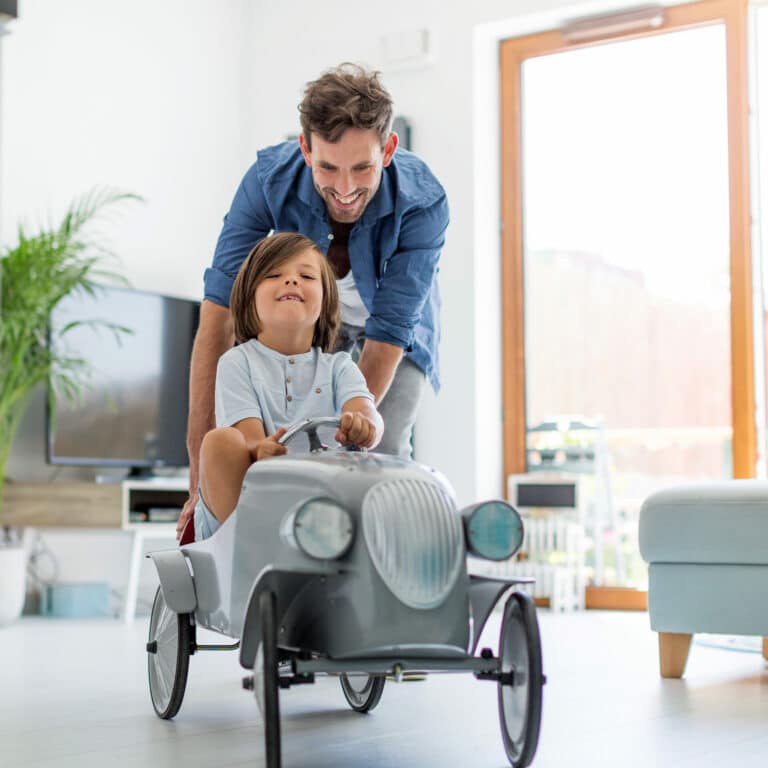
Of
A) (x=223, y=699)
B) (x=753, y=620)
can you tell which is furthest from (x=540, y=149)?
(x=223, y=699)

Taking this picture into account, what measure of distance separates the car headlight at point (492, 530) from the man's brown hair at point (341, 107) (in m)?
0.77

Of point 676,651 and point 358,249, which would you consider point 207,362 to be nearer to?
point 358,249

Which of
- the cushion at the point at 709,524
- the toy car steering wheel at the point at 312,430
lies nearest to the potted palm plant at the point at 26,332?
the cushion at the point at 709,524

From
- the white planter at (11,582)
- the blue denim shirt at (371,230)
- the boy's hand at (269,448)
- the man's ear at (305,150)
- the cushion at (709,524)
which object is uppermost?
the man's ear at (305,150)

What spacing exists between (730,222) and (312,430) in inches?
125

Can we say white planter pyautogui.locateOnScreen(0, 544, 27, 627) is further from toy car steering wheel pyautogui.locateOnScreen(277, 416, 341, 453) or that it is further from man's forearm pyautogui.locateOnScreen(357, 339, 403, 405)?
toy car steering wheel pyautogui.locateOnScreen(277, 416, 341, 453)

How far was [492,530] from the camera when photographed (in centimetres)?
140

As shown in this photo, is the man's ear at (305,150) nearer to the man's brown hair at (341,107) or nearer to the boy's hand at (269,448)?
the man's brown hair at (341,107)

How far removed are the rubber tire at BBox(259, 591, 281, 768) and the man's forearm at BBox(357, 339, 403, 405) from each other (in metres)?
0.84

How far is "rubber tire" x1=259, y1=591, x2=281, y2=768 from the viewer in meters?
1.28

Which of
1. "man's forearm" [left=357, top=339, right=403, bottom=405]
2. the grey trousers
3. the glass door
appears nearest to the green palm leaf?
the glass door

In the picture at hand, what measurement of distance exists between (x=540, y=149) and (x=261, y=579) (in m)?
3.89

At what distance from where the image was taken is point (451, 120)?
15.7 feet

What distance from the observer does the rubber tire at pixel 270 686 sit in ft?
4.21
